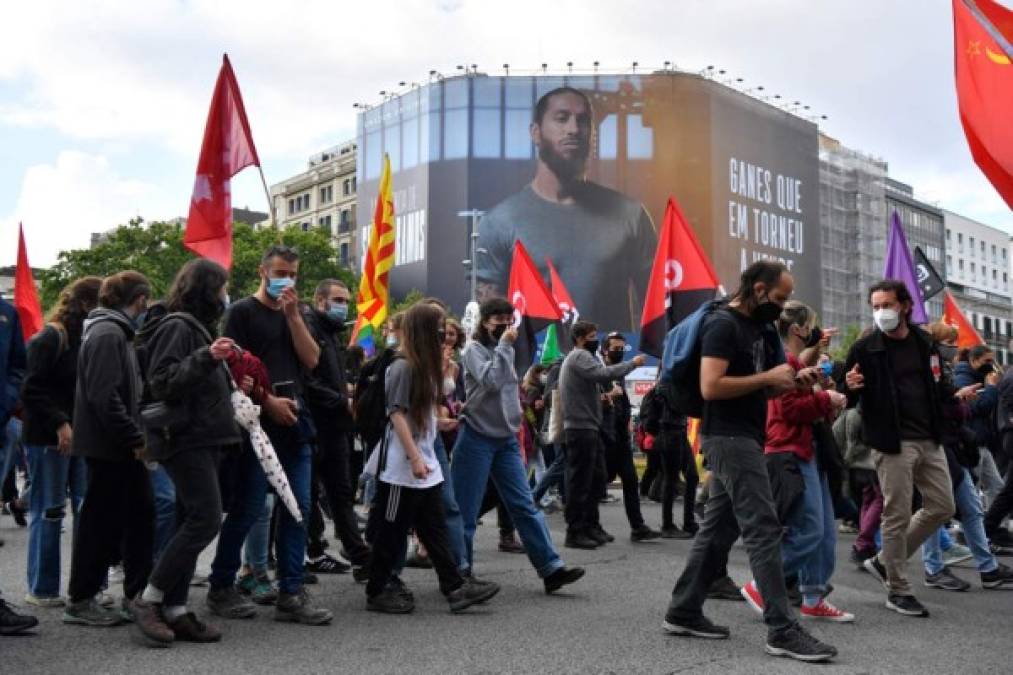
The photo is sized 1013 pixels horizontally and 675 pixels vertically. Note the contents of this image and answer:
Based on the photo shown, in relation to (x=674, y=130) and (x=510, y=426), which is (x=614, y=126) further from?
(x=510, y=426)

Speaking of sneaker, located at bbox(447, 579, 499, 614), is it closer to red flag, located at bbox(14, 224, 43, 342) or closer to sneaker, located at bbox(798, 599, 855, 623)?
sneaker, located at bbox(798, 599, 855, 623)

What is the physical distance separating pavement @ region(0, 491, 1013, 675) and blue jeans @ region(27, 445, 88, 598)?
0.21m

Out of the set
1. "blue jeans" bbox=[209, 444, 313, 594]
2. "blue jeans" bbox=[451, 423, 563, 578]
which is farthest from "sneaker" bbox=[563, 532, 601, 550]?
"blue jeans" bbox=[209, 444, 313, 594]

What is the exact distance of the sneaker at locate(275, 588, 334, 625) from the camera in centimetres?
627

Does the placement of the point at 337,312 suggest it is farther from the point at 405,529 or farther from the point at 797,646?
the point at 797,646

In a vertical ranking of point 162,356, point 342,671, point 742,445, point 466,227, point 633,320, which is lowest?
point 342,671

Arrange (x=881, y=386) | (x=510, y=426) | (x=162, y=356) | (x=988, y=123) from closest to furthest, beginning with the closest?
1. (x=162, y=356)
2. (x=988, y=123)
3. (x=881, y=386)
4. (x=510, y=426)

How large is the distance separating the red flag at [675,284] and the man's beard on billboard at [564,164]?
59366 millimetres

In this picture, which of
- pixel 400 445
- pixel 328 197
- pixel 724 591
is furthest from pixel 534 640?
pixel 328 197

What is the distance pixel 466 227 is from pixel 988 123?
218 ft

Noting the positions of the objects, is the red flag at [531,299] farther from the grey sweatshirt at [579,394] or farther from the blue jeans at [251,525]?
the blue jeans at [251,525]

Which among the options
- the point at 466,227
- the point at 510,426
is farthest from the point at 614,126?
the point at 510,426

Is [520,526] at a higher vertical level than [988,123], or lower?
lower

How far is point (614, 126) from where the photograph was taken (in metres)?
73.5
